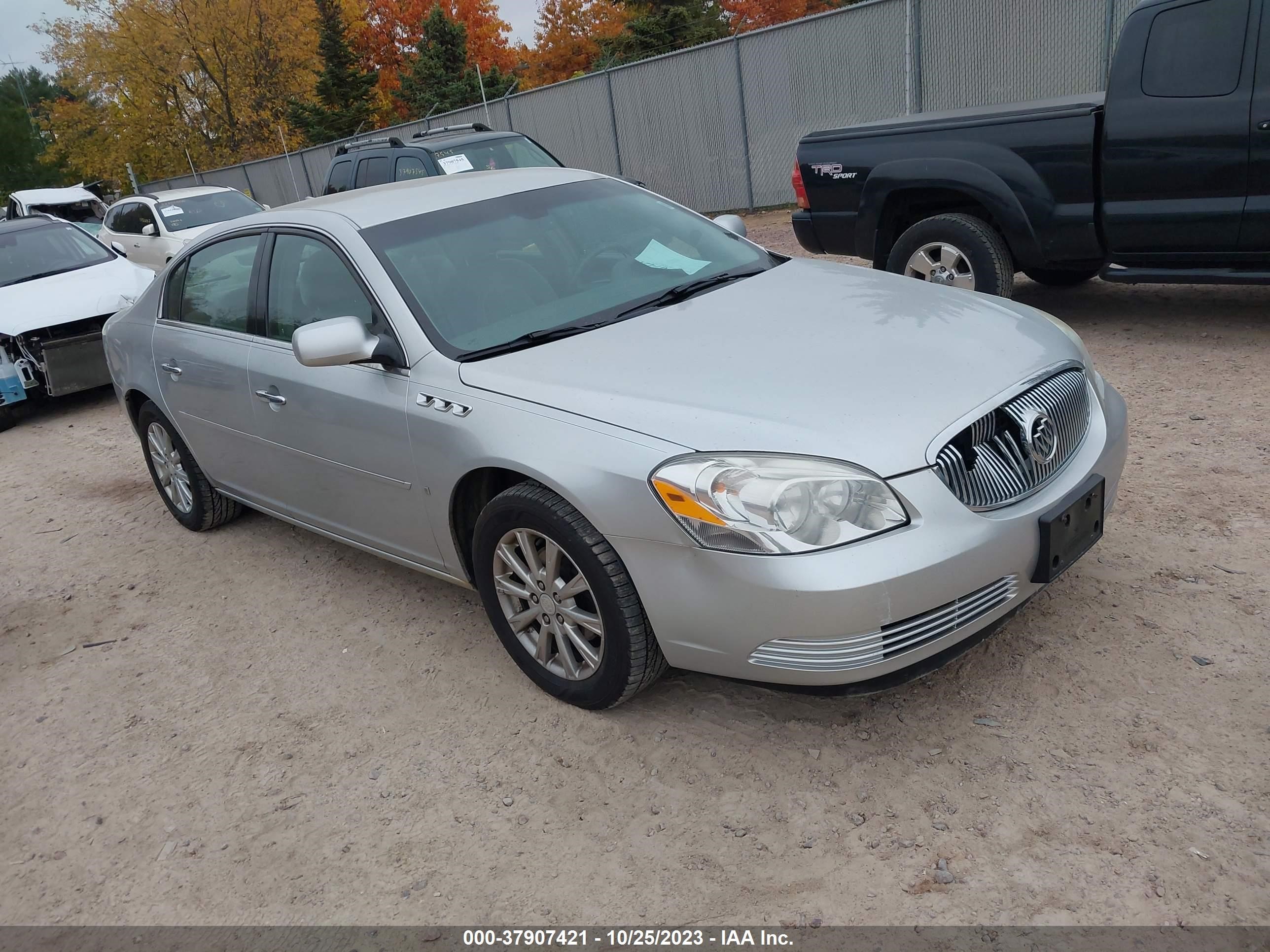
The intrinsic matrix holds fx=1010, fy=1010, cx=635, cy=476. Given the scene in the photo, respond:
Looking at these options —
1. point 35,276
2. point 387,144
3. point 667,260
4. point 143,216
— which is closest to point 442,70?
point 143,216

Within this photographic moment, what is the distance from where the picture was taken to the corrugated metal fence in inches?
504

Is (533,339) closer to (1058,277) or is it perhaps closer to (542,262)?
(542,262)

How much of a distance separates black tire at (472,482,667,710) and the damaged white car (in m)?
6.51

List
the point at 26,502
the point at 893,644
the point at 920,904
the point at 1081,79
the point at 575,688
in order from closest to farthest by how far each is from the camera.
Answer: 1. the point at 920,904
2. the point at 893,644
3. the point at 575,688
4. the point at 26,502
5. the point at 1081,79

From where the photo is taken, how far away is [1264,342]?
584 cm

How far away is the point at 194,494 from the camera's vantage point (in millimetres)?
5352

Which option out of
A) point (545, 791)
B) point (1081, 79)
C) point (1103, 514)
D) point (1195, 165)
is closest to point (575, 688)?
point (545, 791)

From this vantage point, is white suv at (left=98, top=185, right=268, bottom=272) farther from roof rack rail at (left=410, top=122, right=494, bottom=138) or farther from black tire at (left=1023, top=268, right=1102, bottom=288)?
black tire at (left=1023, top=268, right=1102, bottom=288)

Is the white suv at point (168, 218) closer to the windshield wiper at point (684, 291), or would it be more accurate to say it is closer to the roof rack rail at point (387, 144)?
the roof rack rail at point (387, 144)

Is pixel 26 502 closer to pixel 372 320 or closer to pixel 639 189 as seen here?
pixel 372 320

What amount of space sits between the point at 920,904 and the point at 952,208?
543 cm

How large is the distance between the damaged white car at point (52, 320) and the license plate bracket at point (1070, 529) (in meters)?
7.81

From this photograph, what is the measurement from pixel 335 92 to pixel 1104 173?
41.6 metres

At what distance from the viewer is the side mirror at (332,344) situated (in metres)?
3.36
